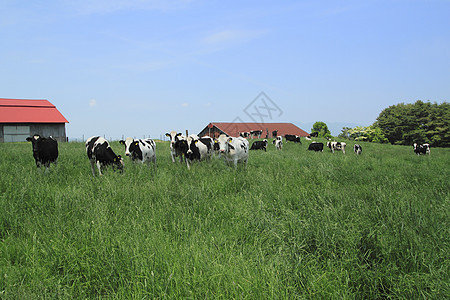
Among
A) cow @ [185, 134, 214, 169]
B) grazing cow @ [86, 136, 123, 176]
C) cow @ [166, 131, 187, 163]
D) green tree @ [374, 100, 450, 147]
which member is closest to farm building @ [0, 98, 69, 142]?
cow @ [166, 131, 187, 163]

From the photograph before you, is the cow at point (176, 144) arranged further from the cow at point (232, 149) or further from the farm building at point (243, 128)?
the farm building at point (243, 128)

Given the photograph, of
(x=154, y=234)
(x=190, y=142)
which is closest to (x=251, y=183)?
(x=154, y=234)

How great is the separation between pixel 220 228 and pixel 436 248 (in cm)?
254

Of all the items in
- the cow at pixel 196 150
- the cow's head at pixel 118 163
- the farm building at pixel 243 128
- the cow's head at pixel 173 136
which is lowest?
the cow's head at pixel 118 163

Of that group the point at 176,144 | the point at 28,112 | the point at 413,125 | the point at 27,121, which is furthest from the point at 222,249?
the point at 413,125

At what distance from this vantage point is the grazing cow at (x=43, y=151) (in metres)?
10.3

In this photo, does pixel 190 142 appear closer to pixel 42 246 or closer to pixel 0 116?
pixel 42 246

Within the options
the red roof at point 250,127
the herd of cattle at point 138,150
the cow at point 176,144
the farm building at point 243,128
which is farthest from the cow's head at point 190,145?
the red roof at point 250,127

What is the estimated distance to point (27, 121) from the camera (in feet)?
113

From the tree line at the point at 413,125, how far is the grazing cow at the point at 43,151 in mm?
48837

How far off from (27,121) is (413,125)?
6414 cm

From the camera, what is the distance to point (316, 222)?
395 cm

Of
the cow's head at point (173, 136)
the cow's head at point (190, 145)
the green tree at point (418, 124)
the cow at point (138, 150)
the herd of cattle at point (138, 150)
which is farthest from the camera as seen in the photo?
the green tree at point (418, 124)

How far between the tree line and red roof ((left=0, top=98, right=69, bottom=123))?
137 ft
